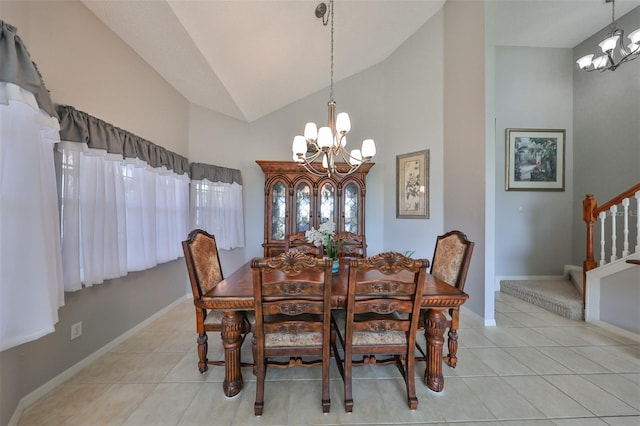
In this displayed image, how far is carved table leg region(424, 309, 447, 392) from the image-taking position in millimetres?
1512

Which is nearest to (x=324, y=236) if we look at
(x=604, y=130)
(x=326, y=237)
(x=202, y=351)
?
(x=326, y=237)

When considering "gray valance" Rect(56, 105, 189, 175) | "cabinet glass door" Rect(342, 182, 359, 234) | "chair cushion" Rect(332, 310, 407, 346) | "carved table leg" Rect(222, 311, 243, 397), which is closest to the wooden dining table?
"carved table leg" Rect(222, 311, 243, 397)

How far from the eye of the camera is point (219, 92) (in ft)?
9.61

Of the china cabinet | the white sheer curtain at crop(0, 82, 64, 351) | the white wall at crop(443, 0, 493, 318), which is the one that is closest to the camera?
the white sheer curtain at crop(0, 82, 64, 351)

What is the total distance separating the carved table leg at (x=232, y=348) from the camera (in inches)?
58.4

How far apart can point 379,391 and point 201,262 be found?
5.04ft

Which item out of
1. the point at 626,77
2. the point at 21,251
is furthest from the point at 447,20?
the point at 21,251

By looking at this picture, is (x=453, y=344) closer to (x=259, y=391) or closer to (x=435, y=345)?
(x=435, y=345)

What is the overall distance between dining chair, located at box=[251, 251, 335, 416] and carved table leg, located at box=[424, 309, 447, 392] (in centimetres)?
69

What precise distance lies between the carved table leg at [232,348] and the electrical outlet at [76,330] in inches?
49.9

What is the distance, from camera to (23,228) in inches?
46.3

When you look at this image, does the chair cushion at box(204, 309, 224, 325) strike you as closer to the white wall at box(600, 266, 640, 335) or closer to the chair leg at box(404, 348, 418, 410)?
the chair leg at box(404, 348, 418, 410)

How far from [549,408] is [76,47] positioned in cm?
414

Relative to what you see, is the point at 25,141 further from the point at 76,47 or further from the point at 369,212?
the point at 369,212
